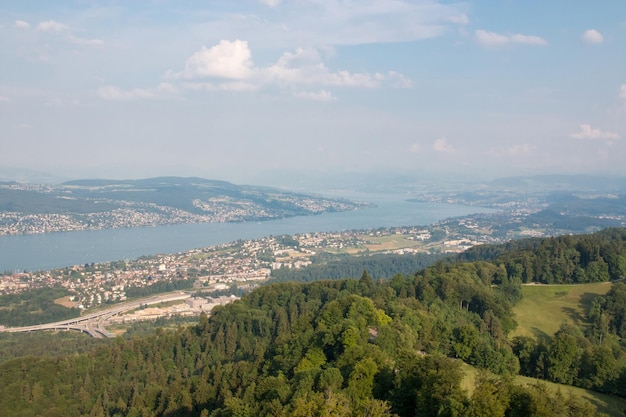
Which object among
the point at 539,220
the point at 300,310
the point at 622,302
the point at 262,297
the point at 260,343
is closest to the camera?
the point at 622,302

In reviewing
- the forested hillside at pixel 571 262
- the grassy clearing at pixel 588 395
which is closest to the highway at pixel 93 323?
the forested hillside at pixel 571 262

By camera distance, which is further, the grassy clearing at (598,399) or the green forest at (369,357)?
the grassy clearing at (598,399)

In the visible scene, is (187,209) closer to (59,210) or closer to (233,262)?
(59,210)

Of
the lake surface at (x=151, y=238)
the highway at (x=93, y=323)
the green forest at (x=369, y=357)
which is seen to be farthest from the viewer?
the lake surface at (x=151, y=238)

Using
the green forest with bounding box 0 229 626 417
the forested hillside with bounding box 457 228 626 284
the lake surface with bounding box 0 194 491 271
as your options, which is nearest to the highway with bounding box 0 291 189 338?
the green forest with bounding box 0 229 626 417

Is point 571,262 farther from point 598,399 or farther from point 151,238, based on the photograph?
point 151,238

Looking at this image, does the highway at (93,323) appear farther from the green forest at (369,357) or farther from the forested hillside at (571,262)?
the forested hillside at (571,262)

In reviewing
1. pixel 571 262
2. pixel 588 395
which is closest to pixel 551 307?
pixel 571 262

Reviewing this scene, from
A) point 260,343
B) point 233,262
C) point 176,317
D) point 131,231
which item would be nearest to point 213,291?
point 176,317
